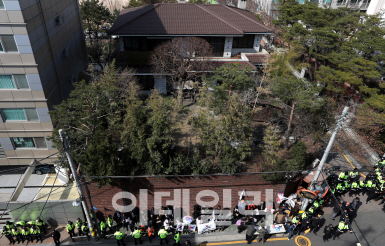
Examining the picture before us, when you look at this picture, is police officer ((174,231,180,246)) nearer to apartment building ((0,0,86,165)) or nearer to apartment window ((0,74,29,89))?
apartment building ((0,0,86,165))

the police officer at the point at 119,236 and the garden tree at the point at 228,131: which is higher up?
the garden tree at the point at 228,131

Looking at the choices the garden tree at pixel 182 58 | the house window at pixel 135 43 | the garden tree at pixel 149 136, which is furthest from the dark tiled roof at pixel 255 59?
the garden tree at pixel 149 136

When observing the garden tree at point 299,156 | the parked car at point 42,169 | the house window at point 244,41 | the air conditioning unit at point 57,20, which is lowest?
the parked car at point 42,169

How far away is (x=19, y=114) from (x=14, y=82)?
7.30 ft

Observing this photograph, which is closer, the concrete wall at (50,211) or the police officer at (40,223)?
the police officer at (40,223)

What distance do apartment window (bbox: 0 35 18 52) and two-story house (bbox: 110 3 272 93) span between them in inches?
431

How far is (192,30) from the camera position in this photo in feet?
81.6

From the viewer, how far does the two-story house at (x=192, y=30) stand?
24.6 meters

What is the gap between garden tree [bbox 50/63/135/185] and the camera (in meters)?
12.0

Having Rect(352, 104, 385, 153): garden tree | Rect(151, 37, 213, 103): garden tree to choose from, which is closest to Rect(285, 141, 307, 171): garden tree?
Rect(352, 104, 385, 153): garden tree

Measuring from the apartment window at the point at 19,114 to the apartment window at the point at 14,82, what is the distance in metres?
1.54

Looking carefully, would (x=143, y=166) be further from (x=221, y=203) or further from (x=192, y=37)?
(x=192, y=37)

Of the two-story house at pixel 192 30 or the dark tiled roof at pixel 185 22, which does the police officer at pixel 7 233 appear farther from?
the dark tiled roof at pixel 185 22

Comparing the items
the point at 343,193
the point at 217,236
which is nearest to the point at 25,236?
the point at 217,236
